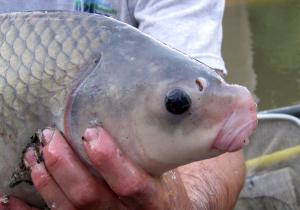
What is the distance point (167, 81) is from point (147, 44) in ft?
0.25

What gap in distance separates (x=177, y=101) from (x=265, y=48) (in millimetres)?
5132

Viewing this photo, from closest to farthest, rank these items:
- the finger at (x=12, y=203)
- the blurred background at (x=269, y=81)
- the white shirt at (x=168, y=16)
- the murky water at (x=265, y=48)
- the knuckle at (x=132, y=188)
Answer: the knuckle at (x=132, y=188), the finger at (x=12, y=203), the white shirt at (x=168, y=16), the blurred background at (x=269, y=81), the murky water at (x=265, y=48)

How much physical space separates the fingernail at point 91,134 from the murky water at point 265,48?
136 inches

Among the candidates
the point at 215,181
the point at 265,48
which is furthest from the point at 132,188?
the point at 265,48

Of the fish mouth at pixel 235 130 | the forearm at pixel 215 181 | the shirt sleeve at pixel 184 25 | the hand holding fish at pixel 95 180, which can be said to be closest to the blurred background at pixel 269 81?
the forearm at pixel 215 181

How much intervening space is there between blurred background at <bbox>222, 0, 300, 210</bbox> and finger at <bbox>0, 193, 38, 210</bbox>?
3.51 feet

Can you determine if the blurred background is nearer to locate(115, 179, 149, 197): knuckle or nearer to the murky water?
the murky water

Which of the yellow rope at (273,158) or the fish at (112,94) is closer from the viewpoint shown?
the fish at (112,94)

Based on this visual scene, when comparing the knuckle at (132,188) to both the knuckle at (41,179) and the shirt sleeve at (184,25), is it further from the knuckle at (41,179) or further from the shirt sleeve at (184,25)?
the shirt sleeve at (184,25)

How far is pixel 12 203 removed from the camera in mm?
1197

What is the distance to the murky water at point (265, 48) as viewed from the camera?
4.82 meters

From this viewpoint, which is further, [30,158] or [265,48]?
[265,48]

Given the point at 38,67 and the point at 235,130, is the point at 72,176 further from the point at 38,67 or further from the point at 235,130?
the point at 235,130

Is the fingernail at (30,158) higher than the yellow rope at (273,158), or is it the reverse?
the fingernail at (30,158)
